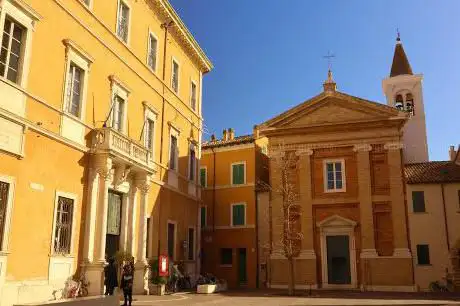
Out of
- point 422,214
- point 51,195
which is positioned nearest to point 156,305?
point 51,195

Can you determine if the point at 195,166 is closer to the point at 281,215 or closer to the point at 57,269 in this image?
the point at 281,215

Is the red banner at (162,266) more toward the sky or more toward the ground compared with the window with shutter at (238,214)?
more toward the ground

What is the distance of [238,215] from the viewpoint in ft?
109

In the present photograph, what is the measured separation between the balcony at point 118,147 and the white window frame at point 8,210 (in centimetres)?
416

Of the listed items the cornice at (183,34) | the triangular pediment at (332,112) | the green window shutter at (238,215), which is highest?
the cornice at (183,34)

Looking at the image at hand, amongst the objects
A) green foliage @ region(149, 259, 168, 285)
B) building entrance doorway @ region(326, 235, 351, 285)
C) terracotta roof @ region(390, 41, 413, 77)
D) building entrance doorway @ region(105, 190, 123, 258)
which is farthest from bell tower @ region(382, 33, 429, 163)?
building entrance doorway @ region(105, 190, 123, 258)

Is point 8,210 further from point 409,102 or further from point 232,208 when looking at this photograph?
point 409,102

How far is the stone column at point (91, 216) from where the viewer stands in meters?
15.5

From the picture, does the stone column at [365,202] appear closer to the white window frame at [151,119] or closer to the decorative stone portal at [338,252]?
the decorative stone portal at [338,252]

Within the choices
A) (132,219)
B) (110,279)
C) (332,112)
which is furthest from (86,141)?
(332,112)

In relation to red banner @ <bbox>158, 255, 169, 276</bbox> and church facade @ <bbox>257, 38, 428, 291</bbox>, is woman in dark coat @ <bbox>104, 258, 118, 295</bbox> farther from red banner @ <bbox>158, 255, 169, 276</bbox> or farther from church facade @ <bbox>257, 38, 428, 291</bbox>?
church facade @ <bbox>257, 38, 428, 291</bbox>

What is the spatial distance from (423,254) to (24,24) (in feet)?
81.3

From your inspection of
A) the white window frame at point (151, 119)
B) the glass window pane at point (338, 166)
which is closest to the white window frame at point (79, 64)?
the white window frame at point (151, 119)

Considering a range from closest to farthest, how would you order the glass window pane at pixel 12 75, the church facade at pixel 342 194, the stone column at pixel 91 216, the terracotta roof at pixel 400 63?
1. the glass window pane at pixel 12 75
2. the stone column at pixel 91 216
3. the church facade at pixel 342 194
4. the terracotta roof at pixel 400 63
